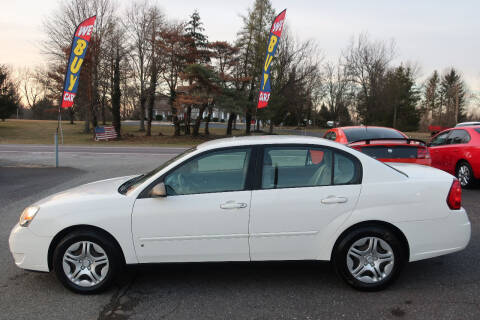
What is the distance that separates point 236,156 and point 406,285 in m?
2.16

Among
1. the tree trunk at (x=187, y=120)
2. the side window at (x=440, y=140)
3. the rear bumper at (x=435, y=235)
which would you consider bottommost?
the rear bumper at (x=435, y=235)

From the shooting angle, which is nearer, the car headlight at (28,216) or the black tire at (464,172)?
the car headlight at (28,216)

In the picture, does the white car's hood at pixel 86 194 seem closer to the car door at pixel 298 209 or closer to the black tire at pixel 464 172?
the car door at pixel 298 209

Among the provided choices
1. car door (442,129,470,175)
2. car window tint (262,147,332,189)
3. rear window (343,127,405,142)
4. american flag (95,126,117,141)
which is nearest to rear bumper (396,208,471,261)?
car window tint (262,147,332,189)

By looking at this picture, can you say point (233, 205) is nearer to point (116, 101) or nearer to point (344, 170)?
point (344, 170)

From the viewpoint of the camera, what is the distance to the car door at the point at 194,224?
3484 mm

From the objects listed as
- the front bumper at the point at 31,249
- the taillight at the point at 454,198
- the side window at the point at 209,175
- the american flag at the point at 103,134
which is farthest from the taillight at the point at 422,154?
the american flag at the point at 103,134

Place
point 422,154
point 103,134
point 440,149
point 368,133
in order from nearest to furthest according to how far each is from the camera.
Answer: point 422,154 < point 368,133 < point 440,149 < point 103,134

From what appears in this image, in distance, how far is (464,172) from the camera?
8.88 meters

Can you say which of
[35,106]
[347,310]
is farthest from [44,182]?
[35,106]

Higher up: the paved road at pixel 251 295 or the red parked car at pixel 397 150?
the red parked car at pixel 397 150

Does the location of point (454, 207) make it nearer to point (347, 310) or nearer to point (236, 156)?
point (347, 310)

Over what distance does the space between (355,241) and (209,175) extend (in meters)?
1.58

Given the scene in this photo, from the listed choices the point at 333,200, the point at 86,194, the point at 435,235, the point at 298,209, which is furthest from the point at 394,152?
the point at 86,194
